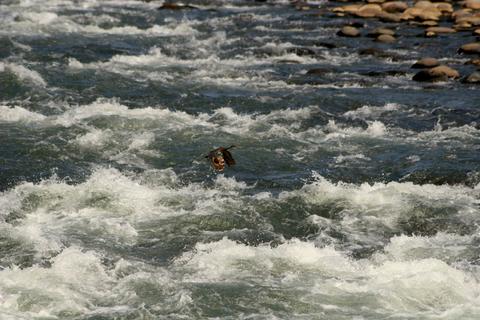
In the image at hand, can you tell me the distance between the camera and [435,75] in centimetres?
1847

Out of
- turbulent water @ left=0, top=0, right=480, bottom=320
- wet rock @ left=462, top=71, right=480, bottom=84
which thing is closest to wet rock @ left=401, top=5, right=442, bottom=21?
turbulent water @ left=0, top=0, right=480, bottom=320

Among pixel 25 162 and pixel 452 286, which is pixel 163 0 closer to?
pixel 25 162

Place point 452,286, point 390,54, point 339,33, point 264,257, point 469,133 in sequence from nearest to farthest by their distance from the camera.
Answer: point 452,286
point 264,257
point 469,133
point 390,54
point 339,33

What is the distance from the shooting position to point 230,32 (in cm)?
2408

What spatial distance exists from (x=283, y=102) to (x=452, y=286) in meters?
7.76

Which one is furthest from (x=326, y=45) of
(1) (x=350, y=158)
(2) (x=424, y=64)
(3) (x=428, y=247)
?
(3) (x=428, y=247)

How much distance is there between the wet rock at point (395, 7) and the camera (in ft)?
87.6

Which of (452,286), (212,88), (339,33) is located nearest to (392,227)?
(452,286)

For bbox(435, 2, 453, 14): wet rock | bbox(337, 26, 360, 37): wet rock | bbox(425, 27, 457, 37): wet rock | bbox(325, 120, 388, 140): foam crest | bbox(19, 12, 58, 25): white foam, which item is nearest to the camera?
bbox(325, 120, 388, 140): foam crest

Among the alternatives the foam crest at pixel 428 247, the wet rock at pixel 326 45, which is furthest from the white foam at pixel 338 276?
the wet rock at pixel 326 45

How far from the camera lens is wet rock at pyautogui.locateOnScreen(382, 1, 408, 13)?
2669 cm

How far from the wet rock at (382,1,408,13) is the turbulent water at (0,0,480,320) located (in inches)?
210

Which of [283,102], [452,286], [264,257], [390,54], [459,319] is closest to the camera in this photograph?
[459,319]

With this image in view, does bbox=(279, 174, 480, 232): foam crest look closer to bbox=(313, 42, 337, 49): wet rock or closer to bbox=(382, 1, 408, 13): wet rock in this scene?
bbox=(313, 42, 337, 49): wet rock
